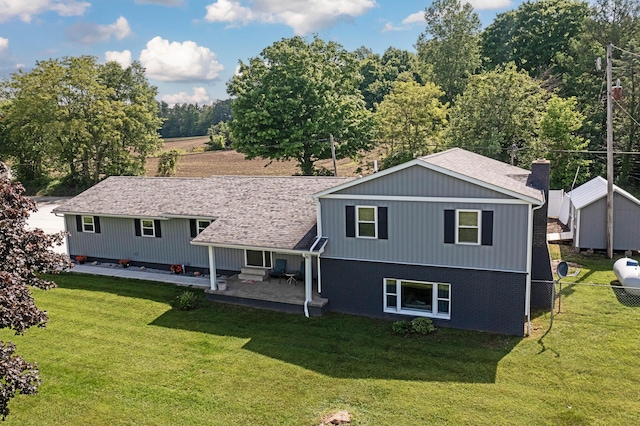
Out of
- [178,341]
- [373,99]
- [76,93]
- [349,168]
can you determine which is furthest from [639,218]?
[373,99]

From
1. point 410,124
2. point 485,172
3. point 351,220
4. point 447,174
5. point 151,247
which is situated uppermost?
point 410,124

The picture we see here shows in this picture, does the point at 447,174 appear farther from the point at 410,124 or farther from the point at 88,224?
the point at 410,124

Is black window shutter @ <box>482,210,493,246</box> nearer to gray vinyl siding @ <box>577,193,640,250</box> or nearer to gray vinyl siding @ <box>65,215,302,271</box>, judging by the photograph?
gray vinyl siding @ <box>65,215,302,271</box>

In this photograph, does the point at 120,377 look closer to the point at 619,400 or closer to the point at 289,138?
the point at 619,400

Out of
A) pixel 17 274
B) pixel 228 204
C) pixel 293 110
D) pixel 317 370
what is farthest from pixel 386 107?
pixel 17 274

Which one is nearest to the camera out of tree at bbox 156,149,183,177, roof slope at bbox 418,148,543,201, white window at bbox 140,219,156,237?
roof slope at bbox 418,148,543,201

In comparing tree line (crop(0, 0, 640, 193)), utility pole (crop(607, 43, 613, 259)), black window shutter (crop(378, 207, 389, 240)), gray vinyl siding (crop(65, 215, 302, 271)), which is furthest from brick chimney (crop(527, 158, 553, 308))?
tree line (crop(0, 0, 640, 193))
